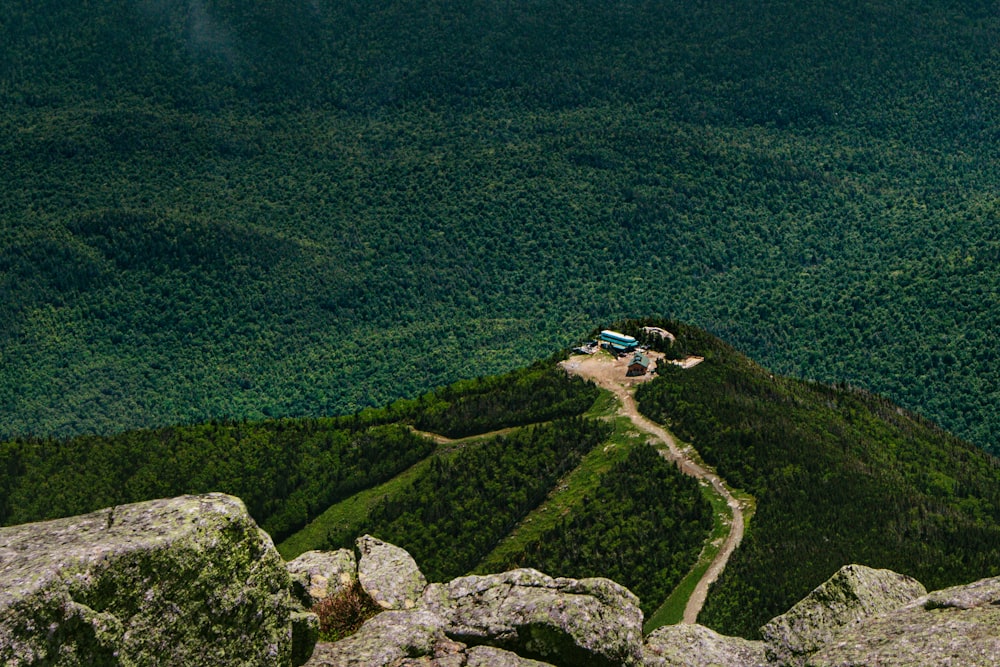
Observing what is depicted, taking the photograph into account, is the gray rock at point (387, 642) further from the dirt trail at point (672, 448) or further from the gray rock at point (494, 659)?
the dirt trail at point (672, 448)

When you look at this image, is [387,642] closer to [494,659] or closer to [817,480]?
[494,659]

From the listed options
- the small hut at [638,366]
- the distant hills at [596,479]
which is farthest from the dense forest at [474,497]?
the small hut at [638,366]

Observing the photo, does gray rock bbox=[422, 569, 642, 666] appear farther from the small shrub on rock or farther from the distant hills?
the distant hills

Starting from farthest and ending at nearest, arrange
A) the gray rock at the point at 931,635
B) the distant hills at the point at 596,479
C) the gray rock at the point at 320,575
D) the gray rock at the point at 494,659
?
the distant hills at the point at 596,479
the gray rock at the point at 320,575
the gray rock at the point at 494,659
the gray rock at the point at 931,635

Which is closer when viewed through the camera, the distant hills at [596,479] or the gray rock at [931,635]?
the gray rock at [931,635]

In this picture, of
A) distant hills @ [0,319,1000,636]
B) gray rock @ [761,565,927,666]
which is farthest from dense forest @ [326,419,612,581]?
gray rock @ [761,565,927,666]

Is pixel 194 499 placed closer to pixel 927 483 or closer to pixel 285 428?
pixel 927 483
